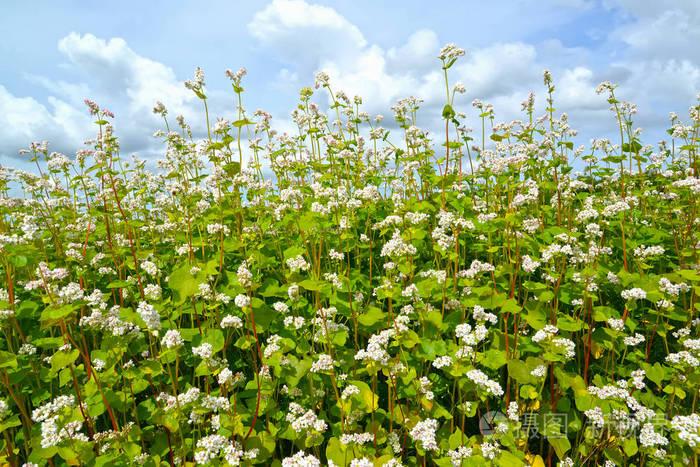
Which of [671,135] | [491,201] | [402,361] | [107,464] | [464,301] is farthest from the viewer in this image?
[671,135]

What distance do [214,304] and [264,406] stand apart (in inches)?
47.0

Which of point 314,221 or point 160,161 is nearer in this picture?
point 314,221

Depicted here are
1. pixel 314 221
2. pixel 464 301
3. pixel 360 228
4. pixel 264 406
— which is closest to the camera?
pixel 264 406

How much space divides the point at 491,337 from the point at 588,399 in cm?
103

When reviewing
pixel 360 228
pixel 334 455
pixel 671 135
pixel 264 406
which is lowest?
pixel 334 455

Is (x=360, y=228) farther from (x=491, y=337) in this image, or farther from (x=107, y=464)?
(x=107, y=464)

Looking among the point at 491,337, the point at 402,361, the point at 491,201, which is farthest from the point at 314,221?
the point at 491,201

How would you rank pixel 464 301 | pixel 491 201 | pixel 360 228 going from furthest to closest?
pixel 491 201, pixel 360 228, pixel 464 301

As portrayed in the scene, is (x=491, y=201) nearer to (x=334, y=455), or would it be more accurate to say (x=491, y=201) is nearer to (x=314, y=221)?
(x=314, y=221)

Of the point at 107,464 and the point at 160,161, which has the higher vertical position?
the point at 160,161

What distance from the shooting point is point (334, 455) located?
3.29 meters

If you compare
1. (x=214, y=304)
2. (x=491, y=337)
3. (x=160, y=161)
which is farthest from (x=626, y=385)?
(x=160, y=161)

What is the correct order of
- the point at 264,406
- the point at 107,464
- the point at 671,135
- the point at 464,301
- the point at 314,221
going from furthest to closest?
the point at 671,135 → the point at 314,221 → the point at 464,301 → the point at 264,406 → the point at 107,464

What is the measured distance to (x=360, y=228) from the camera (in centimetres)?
Answer: 667
